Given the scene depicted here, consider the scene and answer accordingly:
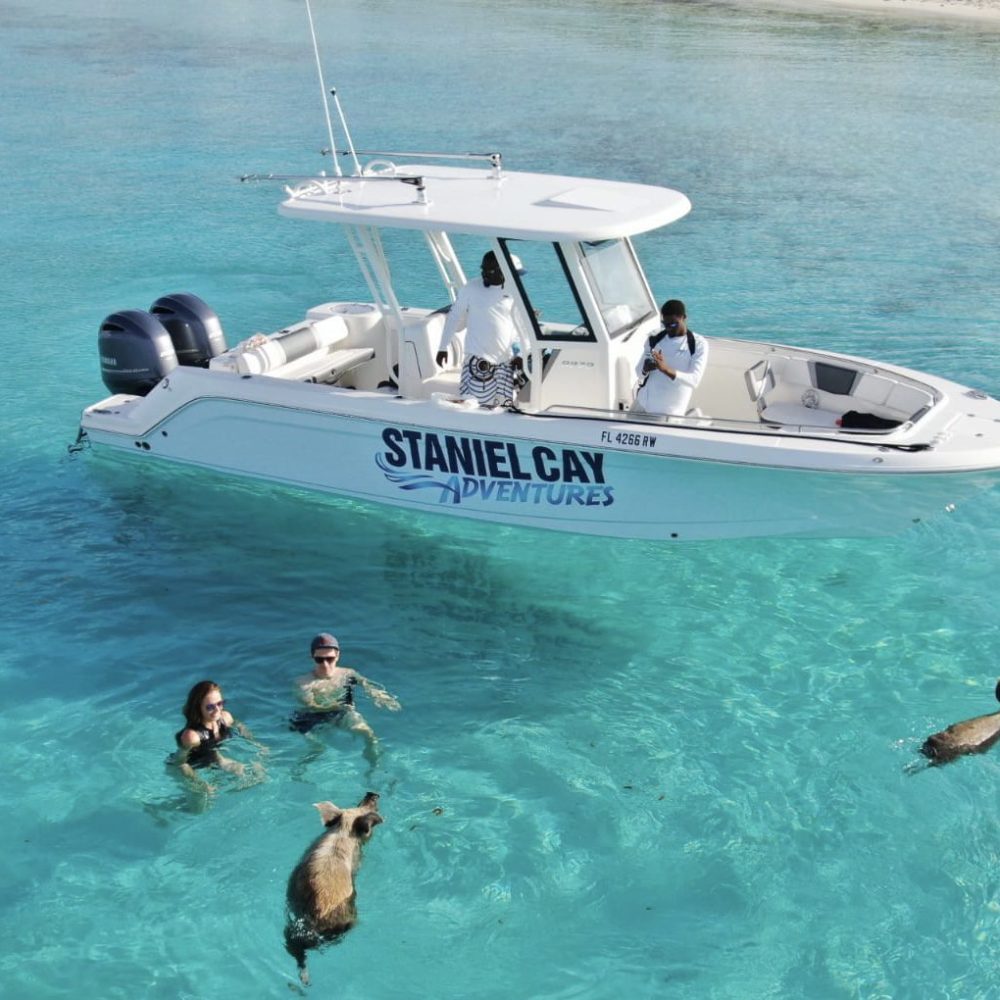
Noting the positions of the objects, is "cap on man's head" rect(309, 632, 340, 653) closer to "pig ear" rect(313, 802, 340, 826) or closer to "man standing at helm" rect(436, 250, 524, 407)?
"pig ear" rect(313, 802, 340, 826)

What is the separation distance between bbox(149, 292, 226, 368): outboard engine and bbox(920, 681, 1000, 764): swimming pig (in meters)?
7.13

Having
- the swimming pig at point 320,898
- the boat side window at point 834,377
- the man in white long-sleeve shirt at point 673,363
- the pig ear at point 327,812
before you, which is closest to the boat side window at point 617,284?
the man in white long-sleeve shirt at point 673,363

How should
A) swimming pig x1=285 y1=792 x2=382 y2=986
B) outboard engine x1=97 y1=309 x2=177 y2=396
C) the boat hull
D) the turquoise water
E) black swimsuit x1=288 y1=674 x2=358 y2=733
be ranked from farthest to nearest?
1. outboard engine x1=97 y1=309 x2=177 y2=396
2. the boat hull
3. black swimsuit x1=288 y1=674 x2=358 y2=733
4. the turquoise water
5. swimming pig x1=285 y1=792 x2=382 y2=986

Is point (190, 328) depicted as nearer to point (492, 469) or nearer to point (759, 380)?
point (492, 469)

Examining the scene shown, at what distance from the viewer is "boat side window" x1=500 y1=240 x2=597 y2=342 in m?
9.21

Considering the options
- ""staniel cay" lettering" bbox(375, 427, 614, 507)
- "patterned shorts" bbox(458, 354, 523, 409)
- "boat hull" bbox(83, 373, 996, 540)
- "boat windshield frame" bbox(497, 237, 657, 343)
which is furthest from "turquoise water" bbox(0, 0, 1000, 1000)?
"boat windshield frame" bbox(497, 237, 657, 343)

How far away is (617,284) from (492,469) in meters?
1.78

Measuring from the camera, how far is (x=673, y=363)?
8945mm

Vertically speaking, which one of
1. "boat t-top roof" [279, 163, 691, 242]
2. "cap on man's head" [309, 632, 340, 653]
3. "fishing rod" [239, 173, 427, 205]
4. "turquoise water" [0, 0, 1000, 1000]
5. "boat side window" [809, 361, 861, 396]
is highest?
"fishing rod" [239, 173, 427, 205]

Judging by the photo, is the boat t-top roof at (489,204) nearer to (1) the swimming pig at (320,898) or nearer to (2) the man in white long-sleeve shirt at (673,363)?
(2) the man in white long-sleeve shirt at (673,363)

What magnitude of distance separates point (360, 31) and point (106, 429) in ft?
109

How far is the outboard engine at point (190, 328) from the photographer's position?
37.1 ft

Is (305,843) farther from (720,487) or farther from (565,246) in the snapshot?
(565,246)

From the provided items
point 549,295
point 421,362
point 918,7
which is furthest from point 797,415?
point 918,7
